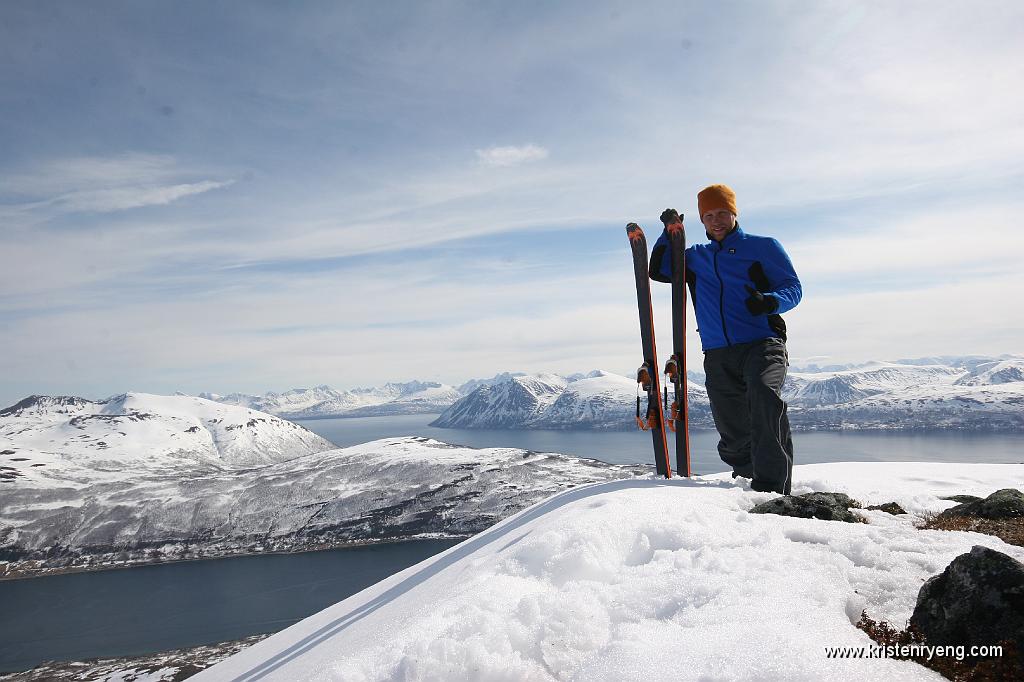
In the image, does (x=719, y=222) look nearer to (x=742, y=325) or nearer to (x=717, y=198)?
(x=717, y=198)

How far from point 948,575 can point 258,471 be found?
21013cm

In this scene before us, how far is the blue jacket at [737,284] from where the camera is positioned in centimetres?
759

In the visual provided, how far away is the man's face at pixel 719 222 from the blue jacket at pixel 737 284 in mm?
88

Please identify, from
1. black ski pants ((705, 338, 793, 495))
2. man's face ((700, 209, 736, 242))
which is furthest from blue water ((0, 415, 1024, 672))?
man's face ((700, 209, 736, 242))

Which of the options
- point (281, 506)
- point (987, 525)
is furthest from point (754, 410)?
point (281, 506)

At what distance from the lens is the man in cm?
708

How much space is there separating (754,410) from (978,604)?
4277mm

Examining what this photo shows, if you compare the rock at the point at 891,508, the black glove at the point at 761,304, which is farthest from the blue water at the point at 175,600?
the black glove at the point at 761,304

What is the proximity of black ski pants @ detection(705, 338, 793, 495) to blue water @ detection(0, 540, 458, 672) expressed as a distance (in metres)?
93.9

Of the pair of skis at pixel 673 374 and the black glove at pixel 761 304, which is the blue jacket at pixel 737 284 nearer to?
the black glove at pixel 761 304

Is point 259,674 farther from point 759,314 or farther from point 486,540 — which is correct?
point 759,314

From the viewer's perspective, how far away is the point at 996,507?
6.25 meters

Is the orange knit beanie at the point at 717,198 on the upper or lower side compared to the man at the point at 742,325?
Answer: upper

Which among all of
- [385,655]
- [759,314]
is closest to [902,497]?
[759,314]
